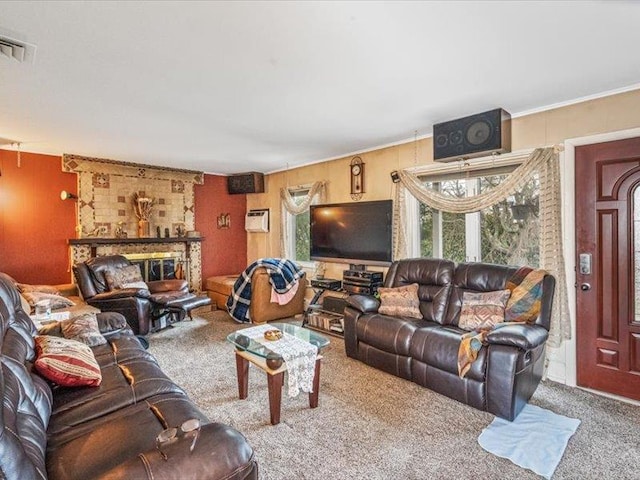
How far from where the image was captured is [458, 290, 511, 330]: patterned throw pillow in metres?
2.95

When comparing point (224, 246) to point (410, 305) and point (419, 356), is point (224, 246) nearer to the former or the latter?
point (410, 305)

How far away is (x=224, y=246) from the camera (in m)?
6.70

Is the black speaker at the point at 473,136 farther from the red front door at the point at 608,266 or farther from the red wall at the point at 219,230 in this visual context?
the red wall at the point at 219,230

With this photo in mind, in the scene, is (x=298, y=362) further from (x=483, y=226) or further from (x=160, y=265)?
(x=160, y=265)

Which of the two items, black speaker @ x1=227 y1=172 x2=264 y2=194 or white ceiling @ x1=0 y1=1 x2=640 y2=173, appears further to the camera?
black speaker @ x1=227 y1=172 x2=264 y2=194

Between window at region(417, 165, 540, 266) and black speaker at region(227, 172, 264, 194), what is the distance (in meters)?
3.19

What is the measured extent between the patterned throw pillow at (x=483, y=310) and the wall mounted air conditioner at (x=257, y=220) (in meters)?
4.10

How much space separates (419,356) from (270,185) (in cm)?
439

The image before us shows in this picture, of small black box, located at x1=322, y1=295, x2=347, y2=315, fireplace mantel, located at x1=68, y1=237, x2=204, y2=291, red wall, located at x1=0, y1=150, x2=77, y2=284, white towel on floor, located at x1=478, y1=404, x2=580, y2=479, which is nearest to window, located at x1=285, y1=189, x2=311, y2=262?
small black box, located at x1=322, y1=295, x2=347, y2=315

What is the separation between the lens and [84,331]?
2559 mm

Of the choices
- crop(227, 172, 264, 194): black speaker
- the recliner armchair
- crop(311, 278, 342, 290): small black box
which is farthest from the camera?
crop(227, 172, 264, 194): black speaker

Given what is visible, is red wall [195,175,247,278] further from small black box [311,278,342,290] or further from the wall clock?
the wall clock

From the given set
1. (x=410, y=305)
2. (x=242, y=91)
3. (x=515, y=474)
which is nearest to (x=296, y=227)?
(x=410, y=305)

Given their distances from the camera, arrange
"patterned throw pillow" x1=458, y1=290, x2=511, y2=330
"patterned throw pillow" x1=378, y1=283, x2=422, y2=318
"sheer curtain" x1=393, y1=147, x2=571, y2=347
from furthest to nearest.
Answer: "patterned throw pillow" x1=378, y1=283, x2=422, y2=318, "sheer curtain" x1=393, y1=147, x2=571, y2=347, "patterned throw pillow" x1=458, y1=290, x2=511, y2=330
